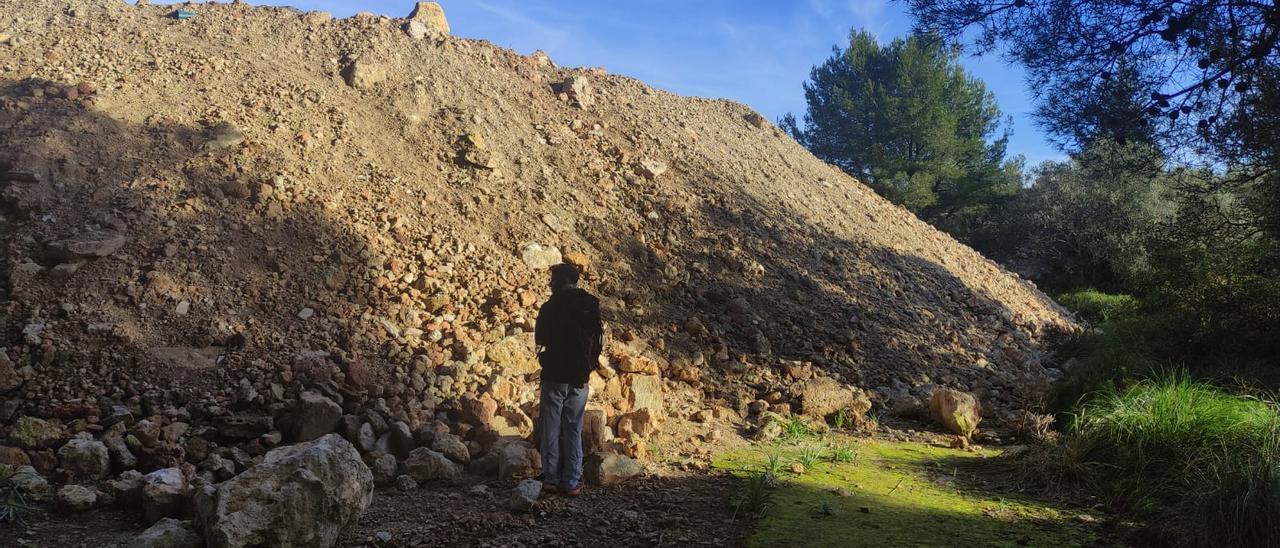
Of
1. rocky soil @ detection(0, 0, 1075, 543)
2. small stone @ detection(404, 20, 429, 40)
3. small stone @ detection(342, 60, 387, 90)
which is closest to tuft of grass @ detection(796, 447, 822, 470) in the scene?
rocky soil @ detection(0, 0, 1075, 543)

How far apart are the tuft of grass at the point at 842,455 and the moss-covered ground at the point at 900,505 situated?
27mm

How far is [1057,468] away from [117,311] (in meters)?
6.46

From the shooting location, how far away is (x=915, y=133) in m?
23.5

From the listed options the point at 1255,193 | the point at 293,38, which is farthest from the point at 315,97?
the point at 1255,193

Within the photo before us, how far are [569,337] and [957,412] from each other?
386 cm

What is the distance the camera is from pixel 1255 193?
7359 mm

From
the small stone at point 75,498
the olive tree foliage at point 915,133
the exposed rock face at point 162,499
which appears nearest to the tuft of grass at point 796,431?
the exposed rock face at point 162,499

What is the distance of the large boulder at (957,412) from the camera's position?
21.5 feet

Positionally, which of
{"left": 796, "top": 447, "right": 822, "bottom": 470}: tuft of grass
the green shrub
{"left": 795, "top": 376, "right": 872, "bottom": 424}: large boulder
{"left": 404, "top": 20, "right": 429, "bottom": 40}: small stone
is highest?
{"left": 404, "top": 20, "right": 429, "bottom": 40}: small stone

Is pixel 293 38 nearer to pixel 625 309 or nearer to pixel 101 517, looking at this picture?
pixel 625 309

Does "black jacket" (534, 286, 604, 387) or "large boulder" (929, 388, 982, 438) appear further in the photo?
"large boulder" (929, 388, 982, 438)

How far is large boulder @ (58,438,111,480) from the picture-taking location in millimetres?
4188

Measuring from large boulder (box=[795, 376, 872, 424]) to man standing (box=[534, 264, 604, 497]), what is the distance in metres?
2.96

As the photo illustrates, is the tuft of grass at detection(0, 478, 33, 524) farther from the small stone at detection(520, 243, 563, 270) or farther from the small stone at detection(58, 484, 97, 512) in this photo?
the small stone at detection(520, 243, 563, 270)
